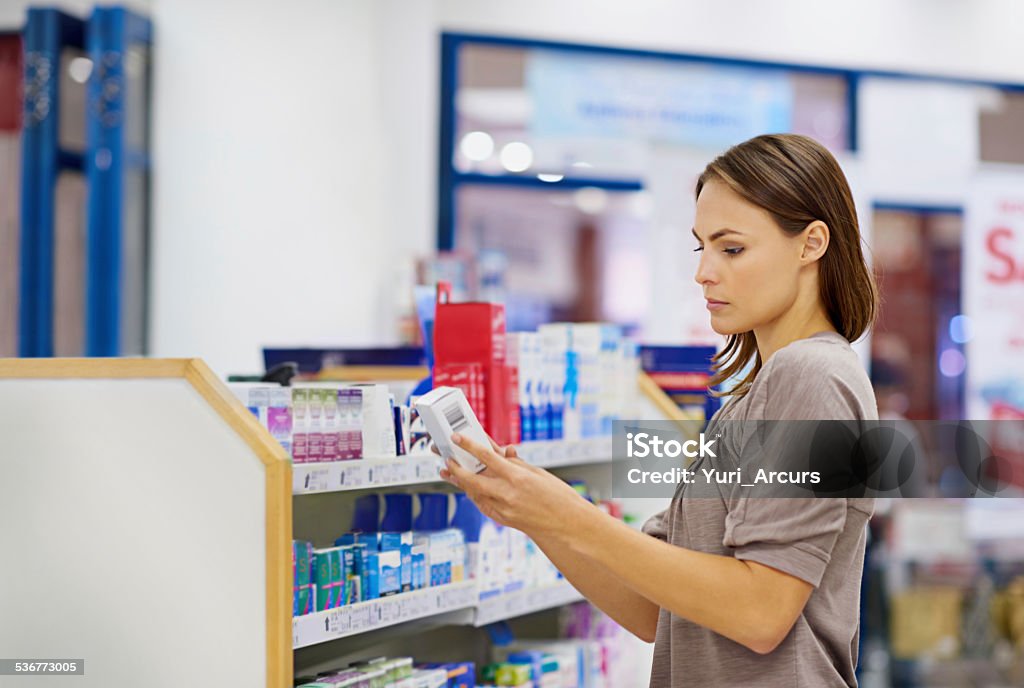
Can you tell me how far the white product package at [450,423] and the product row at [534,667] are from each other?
2.46ft

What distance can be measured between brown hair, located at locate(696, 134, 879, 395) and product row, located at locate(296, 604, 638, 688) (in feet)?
4.09

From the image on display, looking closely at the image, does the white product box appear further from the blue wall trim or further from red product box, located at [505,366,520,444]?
the blue wall trim

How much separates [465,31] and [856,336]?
5.52m

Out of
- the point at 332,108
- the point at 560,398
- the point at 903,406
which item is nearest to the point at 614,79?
the point at 332,108

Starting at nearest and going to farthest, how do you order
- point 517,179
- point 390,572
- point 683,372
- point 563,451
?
point 390,572, point 563,451, point 683,372, point 517,179

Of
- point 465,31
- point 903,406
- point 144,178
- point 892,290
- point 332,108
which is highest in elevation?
point 465,31

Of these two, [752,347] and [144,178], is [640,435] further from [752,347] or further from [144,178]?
[144,178]

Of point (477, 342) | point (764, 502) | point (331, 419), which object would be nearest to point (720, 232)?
point (764, 502)

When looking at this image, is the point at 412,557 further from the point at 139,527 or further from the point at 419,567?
the point at 139,527

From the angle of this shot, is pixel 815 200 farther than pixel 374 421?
No

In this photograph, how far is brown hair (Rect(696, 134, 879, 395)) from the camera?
1.79 m

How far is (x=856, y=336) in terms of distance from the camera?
1.86m

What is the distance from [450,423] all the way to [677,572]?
1.41 feet

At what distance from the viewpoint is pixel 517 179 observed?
7.20 meters
